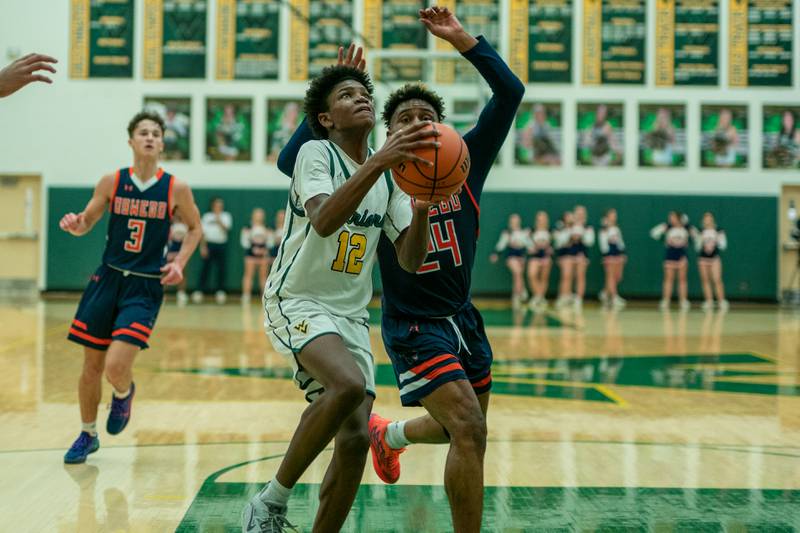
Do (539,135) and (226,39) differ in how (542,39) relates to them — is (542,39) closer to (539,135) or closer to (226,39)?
(539,135)

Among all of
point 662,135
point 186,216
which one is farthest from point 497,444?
point 662,135

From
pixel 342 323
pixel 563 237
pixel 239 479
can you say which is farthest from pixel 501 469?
pixel 563 237

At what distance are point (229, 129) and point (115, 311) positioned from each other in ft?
50.2

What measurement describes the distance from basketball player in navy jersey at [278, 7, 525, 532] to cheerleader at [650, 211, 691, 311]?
15.6 metres

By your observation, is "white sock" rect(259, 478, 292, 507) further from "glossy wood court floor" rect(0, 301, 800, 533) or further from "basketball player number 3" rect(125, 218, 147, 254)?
"basketball player number 3" rect(125, 218, 147, 254)

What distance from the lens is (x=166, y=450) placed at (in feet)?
18.2

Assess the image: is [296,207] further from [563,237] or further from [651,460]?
[563,237]

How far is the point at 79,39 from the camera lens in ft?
66.1

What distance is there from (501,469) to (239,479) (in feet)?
4.56

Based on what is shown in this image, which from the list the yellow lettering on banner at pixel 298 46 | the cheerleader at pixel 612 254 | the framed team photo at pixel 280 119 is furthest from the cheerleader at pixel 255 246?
the cheerleader at pixel 612 254

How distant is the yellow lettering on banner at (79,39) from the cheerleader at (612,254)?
1135 cm

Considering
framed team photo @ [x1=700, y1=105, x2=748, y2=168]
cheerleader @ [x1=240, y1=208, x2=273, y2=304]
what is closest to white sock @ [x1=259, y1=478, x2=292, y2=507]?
cheerleader @ [x1=240, y1=208, x2=273, y2=304]

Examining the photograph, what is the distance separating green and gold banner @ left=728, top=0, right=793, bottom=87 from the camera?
65.6 feet

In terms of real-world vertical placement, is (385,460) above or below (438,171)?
below
